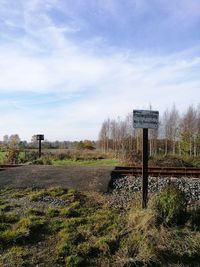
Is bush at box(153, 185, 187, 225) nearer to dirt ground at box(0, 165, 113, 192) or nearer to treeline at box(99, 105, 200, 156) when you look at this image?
dirt ground at box(0, 165, 113, 192)

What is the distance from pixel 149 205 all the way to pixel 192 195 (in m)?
3.01

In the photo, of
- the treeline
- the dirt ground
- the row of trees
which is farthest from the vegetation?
the dirt ground

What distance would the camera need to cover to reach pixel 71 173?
14.2 meters

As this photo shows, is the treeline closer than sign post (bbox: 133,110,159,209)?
No

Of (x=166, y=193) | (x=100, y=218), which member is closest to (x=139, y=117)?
(x=166, y=193)

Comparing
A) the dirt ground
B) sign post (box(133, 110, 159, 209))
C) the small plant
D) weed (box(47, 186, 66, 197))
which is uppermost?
sign post (box(133, 110, 159, 209))

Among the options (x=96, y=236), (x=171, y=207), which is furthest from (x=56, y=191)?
(x=171, y=207)

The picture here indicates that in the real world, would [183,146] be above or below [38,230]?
above

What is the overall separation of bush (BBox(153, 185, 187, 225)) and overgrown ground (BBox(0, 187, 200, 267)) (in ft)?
0.07

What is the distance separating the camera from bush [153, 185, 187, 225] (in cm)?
719

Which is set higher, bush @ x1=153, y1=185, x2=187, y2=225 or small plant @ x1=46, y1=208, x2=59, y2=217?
bush @ x1=153, y1=185, x2=187, y2=225

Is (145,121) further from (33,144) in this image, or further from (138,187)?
(33,144)

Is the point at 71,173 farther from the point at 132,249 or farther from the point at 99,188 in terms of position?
the point at 132,249

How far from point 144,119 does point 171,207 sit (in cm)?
227
